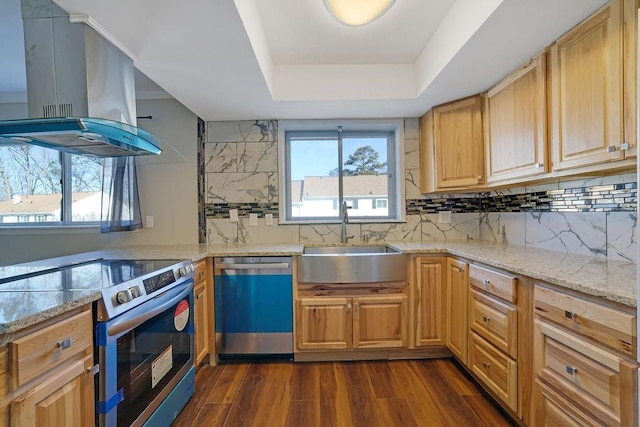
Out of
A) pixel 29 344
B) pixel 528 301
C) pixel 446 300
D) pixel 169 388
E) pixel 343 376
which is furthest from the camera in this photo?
pixel 446 300

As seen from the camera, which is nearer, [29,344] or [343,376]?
[29,344]

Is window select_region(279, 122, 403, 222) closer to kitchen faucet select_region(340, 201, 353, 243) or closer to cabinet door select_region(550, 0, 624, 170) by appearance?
kitchen faucet select_region(340, 201, 353, 243)

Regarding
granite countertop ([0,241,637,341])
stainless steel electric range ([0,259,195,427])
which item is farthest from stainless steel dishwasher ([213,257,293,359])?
stainless steel electric range ([0,259,195,427])

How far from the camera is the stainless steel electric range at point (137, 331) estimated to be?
3.87 ft

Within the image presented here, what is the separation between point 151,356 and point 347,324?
1.33 m

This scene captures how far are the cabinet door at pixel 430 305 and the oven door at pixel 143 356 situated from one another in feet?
5.40

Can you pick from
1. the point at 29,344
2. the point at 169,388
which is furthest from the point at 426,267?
the point at 29,344

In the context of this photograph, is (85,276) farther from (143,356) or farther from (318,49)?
(318,49)

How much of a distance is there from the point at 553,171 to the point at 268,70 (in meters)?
1.94

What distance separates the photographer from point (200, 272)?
85.6 inches

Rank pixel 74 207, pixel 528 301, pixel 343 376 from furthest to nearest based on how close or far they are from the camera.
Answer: pixel 74 207, pixel 343 376, pixel 528 301

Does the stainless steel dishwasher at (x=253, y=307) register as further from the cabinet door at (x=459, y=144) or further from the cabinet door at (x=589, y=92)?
the cabinet door at (x=589, y=92)

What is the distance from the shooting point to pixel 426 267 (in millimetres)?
2322

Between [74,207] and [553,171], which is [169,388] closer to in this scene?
[74,207]
